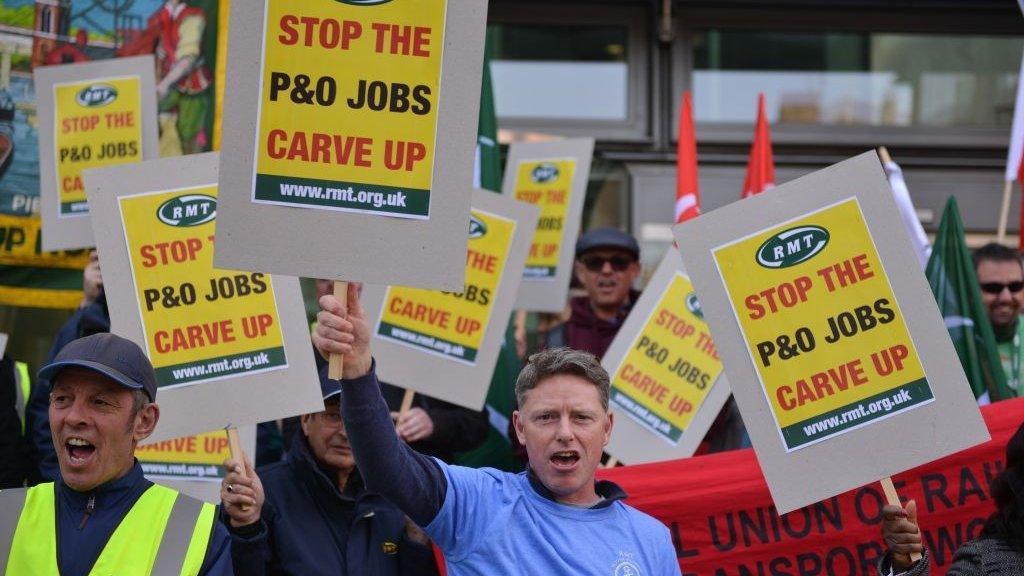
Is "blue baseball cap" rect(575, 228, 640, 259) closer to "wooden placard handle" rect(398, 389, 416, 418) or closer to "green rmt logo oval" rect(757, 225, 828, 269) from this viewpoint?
"wooden placard handle" rect(398, 389, 416, 418)

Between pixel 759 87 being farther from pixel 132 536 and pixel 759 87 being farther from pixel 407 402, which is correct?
pixel 132 536

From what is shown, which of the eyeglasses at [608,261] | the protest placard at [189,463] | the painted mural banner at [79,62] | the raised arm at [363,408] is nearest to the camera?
the raised arm at [363,408]

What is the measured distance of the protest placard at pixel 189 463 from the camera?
16.9 ft

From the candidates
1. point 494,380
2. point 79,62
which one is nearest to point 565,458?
point 494,380

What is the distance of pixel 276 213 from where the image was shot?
3.37m

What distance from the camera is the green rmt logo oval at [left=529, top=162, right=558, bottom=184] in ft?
23.7

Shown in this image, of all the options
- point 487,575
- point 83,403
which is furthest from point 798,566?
point 83,403

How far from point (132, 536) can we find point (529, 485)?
38.8 inches

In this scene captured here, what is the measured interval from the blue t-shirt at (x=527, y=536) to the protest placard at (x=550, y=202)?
132 inches

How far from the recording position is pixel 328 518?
427 cm

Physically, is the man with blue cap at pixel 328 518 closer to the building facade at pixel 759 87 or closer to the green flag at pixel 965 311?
the green flag at pixel 965 311

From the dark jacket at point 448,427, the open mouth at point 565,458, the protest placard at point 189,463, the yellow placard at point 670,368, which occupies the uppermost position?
the yellow placard at point 670,368

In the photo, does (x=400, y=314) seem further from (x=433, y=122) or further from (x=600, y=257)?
(x=433, y=122)

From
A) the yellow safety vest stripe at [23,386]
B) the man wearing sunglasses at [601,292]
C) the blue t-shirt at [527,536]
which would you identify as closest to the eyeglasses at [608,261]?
the man wearing sunglasses at [601,292]
